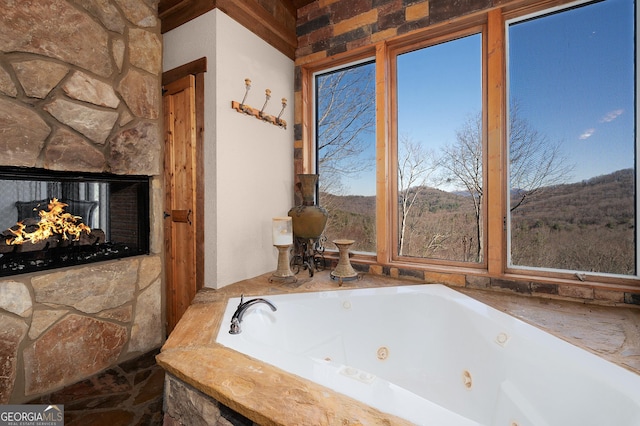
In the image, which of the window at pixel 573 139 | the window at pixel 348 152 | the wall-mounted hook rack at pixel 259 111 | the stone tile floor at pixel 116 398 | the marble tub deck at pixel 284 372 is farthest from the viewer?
the window at pixel 348 152

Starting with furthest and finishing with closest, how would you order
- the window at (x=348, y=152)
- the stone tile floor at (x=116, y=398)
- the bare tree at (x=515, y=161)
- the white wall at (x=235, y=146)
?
the window at (x=348, y=152) → the white wall at (x=235, y=146) → the bare tree at (x=515, y=161) → the stone tile floor at (x=116, y=398)

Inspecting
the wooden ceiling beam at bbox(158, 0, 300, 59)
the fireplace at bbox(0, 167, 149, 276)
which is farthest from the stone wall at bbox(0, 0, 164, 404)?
the wooden ceiling beam at bbox(158, 0, 300, 59)

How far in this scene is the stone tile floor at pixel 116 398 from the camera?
1.49 meters

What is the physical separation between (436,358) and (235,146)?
69.8 inches

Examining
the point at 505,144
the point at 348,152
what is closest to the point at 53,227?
the point at 348,152

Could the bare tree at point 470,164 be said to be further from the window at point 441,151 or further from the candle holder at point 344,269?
the candle holder at point 344,269

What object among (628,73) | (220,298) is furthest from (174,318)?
(628,73)

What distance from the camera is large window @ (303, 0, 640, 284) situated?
5.45 ft

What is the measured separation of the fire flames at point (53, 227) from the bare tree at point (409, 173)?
2.17 metres

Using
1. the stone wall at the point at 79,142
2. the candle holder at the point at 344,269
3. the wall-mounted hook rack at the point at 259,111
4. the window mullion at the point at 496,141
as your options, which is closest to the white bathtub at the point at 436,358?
the candle holder at the point at 344,269

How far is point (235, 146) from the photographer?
2.06m

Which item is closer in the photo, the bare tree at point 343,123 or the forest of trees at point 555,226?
the forest of trees at point 555,226

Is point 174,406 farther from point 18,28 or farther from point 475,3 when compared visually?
point 475,3

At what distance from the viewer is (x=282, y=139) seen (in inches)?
98.3
